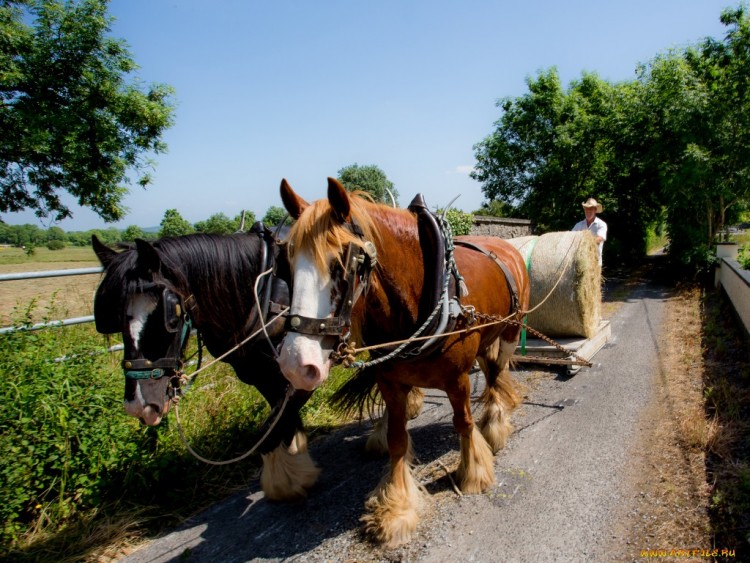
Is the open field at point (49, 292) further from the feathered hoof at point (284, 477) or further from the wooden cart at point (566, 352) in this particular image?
the wooden cart at point (566, 352)

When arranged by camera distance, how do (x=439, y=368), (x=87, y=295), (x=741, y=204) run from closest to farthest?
(x=439, y=368) → (x=87, y=295) → (x=741, y=204)

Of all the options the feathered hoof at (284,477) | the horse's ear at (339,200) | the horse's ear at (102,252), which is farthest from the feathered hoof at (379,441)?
the horse's ear at (102,252)

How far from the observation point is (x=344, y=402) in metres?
3.26

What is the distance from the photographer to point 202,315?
95.7 inches

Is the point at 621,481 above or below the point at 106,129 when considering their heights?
below

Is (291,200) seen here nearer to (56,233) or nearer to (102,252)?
(102,252)

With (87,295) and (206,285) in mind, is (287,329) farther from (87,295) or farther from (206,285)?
(87,295)

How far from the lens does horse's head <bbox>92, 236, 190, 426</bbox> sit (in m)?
1.98

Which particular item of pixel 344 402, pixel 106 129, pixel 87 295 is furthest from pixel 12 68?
pixel 344 402

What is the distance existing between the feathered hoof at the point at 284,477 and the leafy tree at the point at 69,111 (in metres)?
8.39

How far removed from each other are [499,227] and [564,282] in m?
7.55

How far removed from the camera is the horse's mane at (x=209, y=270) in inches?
86.4

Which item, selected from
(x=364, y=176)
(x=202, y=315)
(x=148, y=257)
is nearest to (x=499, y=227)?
(x=202, y=315)

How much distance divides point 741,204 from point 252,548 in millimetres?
12945
